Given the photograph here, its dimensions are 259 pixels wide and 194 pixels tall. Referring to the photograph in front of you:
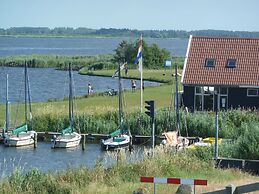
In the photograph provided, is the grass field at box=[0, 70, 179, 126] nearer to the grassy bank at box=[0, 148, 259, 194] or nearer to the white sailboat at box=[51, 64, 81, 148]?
the white sailboat at box=[51, 64, 81, 148]

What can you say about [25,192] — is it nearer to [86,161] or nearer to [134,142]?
[86,161]

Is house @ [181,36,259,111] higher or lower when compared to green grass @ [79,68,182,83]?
higher

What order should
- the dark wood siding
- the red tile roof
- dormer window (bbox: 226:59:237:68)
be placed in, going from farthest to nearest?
dormer window (bbox: 226:59:237:68)
the dark wood siding
the red tile roof

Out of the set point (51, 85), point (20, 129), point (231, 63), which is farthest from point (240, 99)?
point (51, 85)

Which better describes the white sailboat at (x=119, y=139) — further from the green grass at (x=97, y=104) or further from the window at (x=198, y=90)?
the window at (x=198, y=90)

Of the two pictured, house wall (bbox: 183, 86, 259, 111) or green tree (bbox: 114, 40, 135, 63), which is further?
green tree (bbox: 114, 40, 135, 63)

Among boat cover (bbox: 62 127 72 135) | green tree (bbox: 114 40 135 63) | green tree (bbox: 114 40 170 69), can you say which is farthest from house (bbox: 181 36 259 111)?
green tree (bbox: 114 40 135 63)

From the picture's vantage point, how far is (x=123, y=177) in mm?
22562

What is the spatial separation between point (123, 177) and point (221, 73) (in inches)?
1061

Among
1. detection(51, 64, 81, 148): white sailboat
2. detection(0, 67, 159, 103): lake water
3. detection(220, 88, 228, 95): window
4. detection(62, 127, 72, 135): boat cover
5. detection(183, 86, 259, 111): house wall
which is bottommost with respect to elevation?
detection(0, 67, 159, 103): lake water

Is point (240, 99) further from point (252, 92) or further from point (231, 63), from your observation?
point (231, 63)

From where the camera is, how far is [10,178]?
21.9 metres

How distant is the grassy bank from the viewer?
20531 mm

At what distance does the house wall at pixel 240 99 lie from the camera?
46.9 metres
